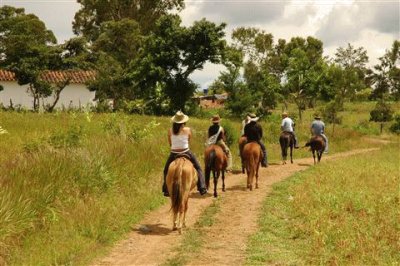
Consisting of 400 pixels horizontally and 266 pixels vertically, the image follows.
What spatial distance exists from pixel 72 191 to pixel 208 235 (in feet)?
11.3

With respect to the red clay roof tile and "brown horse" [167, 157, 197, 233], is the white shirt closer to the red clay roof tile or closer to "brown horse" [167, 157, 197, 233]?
"brown horse" [167, 157, 197, 233]

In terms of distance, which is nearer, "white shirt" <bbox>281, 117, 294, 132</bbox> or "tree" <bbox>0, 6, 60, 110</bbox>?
"white shirt" <bbox>281, 117, 294, 132</bbox>

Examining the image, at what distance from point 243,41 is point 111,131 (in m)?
53.2

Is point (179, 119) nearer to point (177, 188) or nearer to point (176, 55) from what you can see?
point (177, 188)

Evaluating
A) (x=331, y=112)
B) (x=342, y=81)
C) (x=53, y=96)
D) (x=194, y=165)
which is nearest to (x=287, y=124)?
(x=194, y=165)

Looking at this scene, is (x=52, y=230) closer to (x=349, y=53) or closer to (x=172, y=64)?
(x=172, y=64)

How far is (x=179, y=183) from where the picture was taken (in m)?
9.97

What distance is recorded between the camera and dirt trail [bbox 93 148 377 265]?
8414 mm

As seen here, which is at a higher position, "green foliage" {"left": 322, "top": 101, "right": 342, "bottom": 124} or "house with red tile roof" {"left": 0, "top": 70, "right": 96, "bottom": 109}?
"house with red tile roof" {"left": 0, "top": 70, "right": 96, "bottom": 109}

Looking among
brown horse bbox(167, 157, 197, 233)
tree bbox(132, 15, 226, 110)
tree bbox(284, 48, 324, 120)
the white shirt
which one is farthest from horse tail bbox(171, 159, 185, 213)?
tree bbox(284, 48, 324, 120)

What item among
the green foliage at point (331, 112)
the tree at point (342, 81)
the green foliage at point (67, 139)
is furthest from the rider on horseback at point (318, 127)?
the tree at point (342, 81)

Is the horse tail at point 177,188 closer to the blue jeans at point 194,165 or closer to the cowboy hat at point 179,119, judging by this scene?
the blue jeans at point 194,165

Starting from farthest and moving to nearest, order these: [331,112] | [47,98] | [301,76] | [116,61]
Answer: [47,98] < [331,112] < [301,76] < [116,61]

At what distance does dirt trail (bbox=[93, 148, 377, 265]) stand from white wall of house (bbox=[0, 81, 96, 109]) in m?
32.7
